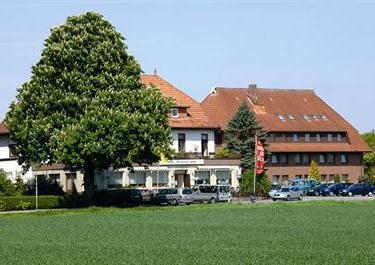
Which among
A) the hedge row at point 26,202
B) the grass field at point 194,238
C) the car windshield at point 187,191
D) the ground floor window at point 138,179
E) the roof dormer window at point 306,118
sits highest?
the roof dormer window at point 306,118

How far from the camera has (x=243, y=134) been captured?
308 ft

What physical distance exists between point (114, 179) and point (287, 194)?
16543mm

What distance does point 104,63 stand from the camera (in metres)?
64.2

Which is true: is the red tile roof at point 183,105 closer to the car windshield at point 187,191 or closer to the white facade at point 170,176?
the white facade at point 170,176

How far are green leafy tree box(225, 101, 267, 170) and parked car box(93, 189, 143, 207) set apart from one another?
22.2m

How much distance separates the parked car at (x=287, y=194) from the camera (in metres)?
78.1

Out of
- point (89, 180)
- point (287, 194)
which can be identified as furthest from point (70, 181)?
point (287, 194)

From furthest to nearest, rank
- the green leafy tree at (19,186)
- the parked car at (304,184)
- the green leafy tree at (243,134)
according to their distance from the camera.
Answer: the green leafy tree at (243,134), the parked car at (304,184), the green leafy tree at (19,186)

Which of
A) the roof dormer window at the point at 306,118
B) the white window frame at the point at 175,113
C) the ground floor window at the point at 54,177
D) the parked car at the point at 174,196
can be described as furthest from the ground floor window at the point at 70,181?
the roof dormer window at the point at 306,118

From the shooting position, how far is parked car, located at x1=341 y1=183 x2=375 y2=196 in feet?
289

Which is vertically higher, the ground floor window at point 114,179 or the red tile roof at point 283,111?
the red tile roof at point 283,111

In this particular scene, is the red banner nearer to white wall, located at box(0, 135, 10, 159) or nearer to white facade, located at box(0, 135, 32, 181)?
white facade, located at box(0, 135, 32, 181)

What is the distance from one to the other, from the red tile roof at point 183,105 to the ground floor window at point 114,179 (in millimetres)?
8186

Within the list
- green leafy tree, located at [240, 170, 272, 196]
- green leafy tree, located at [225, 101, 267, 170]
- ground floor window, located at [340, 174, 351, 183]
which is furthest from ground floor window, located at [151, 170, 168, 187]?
ground floor window, located at [340, 174, 351, 183]
